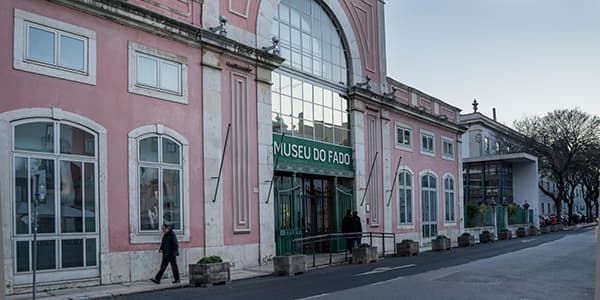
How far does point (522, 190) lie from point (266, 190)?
1648 inches

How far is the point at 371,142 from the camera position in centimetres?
2856

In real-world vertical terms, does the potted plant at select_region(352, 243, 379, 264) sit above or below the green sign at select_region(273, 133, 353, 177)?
below

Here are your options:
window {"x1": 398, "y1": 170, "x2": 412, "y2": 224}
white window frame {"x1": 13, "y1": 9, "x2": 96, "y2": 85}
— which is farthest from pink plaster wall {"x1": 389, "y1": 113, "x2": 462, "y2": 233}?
white window frame {"x1": 13, "y1": 9, "x2": 96, "y2": 85}

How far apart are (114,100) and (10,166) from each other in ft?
11.5

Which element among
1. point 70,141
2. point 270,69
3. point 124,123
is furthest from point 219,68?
point 70,141

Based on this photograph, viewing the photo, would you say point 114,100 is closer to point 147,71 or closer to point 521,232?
point 147,71

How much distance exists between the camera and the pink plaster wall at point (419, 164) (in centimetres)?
3072

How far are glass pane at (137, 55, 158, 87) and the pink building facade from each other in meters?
0.06

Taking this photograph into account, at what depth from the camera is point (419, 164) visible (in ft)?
109

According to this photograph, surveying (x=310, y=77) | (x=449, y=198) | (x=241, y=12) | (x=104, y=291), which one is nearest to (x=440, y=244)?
(x=449, y=198)

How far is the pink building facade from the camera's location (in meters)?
14.0

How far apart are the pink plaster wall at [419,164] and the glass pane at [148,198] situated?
1562 centimetres

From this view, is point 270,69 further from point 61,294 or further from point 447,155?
point 447,155

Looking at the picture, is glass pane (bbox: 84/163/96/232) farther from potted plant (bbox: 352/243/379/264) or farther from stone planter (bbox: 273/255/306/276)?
potted plant (bbox: 352/243/379/264)
